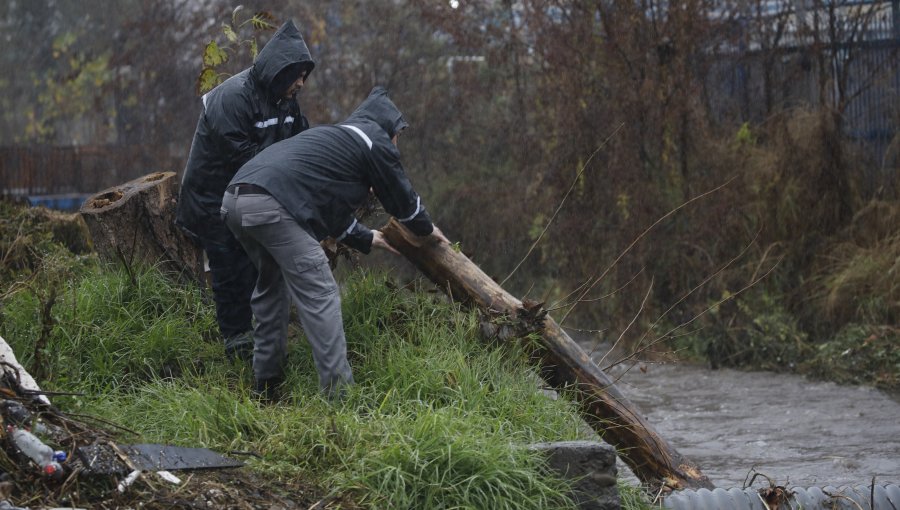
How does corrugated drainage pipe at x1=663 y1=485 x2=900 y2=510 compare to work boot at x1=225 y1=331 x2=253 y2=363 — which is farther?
work boot at x1=225 y1=331 x2=253 y2=363

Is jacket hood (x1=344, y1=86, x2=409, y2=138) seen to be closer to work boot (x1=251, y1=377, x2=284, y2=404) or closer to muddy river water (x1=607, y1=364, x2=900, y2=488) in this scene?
work boot (x1=251, y1=377, x2=284, y2=404)

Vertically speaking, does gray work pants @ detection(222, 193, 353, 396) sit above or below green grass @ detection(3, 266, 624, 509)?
above

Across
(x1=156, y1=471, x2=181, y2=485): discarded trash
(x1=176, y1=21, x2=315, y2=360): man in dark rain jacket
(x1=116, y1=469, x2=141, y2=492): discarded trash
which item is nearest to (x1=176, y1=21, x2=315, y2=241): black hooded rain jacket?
(x1=176, y1=21, x2=315, y2=360): man in dark rain jacket

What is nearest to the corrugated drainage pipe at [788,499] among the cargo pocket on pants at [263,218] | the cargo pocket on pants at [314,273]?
the cargo pocket on pants at [314,273]

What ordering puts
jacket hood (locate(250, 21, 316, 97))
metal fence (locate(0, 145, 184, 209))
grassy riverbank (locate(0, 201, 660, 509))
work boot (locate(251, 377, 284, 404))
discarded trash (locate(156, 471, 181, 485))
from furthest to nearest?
metal fence (locate(0, 145, 184, 209)) → jacket hood (locate(250, 21, 316, 97)) → work boot (locate(251, 377, 284, 404)) → grassy riverbank (locate(0, 201, 660, 509)) → discarded trash (locate(156, 471, 181, 485))

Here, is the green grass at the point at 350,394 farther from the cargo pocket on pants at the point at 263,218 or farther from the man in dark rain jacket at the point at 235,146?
the cargo pocket on pants at the point at 263,218

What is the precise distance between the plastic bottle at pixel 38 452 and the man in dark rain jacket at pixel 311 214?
5.77 feet

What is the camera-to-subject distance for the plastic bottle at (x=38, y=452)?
4.37 metres

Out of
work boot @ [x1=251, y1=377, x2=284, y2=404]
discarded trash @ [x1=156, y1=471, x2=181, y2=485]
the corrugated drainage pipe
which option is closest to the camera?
discarded trash @ [x1=156, y1=471, x2=181, y2=485]

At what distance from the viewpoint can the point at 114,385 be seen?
6309mm

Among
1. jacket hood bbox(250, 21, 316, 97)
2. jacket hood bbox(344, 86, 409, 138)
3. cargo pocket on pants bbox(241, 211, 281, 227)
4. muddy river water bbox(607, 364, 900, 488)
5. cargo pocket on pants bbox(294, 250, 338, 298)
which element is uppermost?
jacket hood bbox(250, 21, 316, 97)

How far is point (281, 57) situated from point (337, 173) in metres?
0.83

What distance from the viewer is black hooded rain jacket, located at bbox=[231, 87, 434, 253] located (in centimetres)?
598

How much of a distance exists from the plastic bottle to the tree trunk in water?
2.79m
